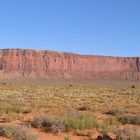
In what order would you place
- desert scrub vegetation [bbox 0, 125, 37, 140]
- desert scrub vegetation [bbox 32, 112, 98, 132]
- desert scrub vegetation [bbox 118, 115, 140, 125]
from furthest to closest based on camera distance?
desert scrub vegetation [bbox 118, 115, 140, 125]
desert scrub vegetation [bbox 32, 112, 98, 132]
desert scrub vegetation [bbox 0, 125, 37, 140]

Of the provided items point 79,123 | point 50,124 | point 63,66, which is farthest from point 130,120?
point 63,66

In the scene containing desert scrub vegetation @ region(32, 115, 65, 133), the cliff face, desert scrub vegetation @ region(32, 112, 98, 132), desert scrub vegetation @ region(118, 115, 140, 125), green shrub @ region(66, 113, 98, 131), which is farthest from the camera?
the cliff face

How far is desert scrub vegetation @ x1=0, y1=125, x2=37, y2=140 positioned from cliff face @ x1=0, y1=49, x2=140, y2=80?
13071cm

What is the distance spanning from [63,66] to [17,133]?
14525 cm

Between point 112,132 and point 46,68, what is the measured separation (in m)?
139

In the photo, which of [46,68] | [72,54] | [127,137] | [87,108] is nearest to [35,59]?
[46,68]

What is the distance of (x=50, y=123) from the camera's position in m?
12.7

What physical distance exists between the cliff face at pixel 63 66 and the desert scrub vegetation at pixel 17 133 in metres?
131

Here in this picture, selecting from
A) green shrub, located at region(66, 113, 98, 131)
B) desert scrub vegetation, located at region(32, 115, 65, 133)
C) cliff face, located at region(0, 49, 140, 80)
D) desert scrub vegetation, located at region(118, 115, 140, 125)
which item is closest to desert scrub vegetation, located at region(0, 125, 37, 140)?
desert scrub vegetation, located at region(32, 115, 65, 133)

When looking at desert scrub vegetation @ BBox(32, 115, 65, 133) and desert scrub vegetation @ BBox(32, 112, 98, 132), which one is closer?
desert scrub vegetation @ BBox(32, 115, 65, 133)

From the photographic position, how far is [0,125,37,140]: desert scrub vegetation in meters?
10.3

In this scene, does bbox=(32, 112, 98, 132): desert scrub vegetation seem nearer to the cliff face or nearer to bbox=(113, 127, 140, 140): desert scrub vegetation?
bbox=(113, 127, 140, 140): desert scrub vegetation

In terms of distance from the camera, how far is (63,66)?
511 feet

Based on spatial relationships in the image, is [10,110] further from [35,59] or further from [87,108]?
[35,59]
